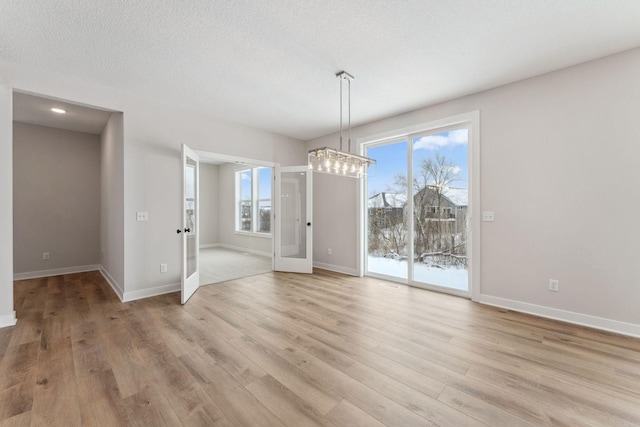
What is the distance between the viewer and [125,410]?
1.59m

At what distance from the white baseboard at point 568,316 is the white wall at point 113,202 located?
506 centimetres

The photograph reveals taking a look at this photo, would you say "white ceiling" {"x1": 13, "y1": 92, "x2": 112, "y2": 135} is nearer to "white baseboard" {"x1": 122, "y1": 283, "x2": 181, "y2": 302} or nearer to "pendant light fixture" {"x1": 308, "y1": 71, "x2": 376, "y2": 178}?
"white baseboard" {"x1": 122, "y1": 283, "x2": 181, "y2": 302}

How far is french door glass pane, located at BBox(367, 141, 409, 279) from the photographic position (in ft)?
14.5

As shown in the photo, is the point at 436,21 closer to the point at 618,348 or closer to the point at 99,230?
the point at 618,348

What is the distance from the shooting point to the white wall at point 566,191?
2.58 metres

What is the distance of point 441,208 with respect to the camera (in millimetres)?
3947

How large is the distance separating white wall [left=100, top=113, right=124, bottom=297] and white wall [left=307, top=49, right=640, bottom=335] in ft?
16.1

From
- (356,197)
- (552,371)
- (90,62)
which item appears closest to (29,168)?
(90,62)

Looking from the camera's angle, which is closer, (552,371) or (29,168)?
(552,371)

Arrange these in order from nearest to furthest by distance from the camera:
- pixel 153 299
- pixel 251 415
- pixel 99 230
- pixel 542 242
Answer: pixel 251 415, pixel 542 242, pixel 153 299, pixel 99 230

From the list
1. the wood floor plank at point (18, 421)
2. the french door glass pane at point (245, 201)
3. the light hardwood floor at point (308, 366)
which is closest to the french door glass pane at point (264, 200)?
the french door glass pane at point (245, 201)

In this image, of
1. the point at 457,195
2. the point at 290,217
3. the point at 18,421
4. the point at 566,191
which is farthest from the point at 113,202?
the point at 566,191

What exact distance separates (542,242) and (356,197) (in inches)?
109

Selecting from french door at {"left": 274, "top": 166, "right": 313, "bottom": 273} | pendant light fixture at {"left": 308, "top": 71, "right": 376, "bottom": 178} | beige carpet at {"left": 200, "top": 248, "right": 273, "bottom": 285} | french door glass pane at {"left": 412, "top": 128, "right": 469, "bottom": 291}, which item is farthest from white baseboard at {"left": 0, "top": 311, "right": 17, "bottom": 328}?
french door glass pane at {"left": 412, "top": 128, "right": 469, "bottom": 291}
